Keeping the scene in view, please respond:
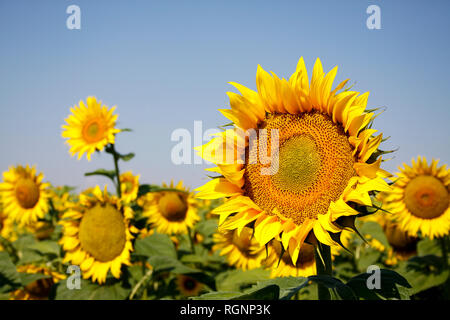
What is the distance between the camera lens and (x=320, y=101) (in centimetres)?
230

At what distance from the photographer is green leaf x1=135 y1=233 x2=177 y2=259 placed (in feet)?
15.2

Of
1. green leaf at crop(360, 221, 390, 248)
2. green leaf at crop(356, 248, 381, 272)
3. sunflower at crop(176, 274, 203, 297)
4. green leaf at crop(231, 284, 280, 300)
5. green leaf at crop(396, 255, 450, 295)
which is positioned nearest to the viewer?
green leaf at crop(231, 284, 280, 300)

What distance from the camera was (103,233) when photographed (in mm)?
4699

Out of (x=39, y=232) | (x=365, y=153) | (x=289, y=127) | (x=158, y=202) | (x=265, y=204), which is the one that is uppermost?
(x=289, y=127)

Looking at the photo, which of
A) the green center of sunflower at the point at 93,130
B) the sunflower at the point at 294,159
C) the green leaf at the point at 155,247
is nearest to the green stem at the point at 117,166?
the green center of sunflower at the point at 93,130

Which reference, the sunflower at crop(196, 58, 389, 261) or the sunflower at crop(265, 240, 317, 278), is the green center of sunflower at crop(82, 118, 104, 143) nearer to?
the sunflower at crop(265, 240, 317, 278)

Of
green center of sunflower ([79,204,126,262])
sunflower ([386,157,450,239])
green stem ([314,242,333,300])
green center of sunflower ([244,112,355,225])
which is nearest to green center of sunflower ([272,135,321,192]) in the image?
green center of sunflower ([244,112,355,225])

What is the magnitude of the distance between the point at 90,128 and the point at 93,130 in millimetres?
78

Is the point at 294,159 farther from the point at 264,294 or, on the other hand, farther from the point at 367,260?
the point at 367,260

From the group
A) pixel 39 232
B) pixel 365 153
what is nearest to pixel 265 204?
pixel 365 153

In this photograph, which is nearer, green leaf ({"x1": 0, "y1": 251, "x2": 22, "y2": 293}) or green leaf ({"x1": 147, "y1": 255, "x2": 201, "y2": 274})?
green leaf ({"x1": 147, "y1": 255, "x2": 201, "y2": 274})

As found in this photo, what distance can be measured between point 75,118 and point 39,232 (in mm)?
2303

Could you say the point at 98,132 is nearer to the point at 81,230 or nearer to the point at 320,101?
the point at 81,230
